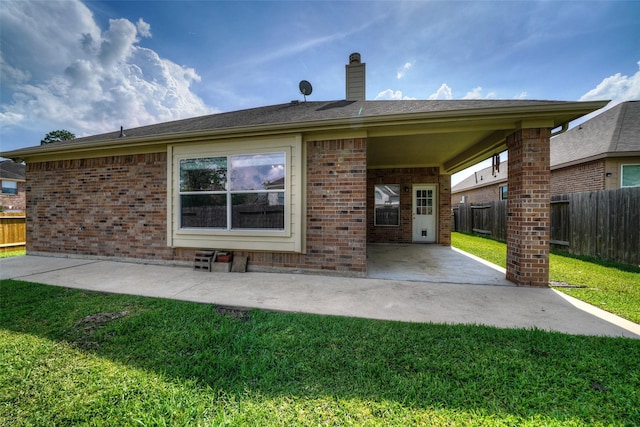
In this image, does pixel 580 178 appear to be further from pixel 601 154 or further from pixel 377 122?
pixel 377 122

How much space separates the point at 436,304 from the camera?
11.5 feet

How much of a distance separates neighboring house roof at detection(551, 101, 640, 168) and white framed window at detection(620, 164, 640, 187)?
1.72ft

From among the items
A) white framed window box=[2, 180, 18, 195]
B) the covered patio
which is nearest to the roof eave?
the covered patio

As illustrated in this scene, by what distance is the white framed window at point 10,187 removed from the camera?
64.4ft

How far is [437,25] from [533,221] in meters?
5.91

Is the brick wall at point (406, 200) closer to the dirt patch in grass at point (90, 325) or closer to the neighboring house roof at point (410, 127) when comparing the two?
the neighboring house roof at point (410, 127)

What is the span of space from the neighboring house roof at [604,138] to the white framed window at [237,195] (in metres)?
10.8

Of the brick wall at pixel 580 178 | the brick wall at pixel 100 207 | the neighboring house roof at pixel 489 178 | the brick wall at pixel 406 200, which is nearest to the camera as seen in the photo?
the brick wall at pixel 100 207

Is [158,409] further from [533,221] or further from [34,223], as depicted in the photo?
[34,223]

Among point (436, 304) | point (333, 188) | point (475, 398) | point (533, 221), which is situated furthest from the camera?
point (333, 188)

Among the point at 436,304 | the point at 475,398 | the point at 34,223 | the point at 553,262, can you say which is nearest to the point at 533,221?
the point at 436,304

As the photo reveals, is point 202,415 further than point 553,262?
No

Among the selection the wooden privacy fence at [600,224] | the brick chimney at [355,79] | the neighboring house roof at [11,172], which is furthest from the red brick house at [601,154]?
the neighboring house roof at [11,172]

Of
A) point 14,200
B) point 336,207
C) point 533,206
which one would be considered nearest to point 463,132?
point 533,206
